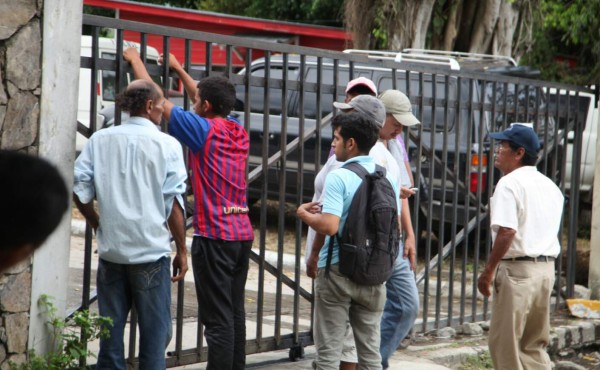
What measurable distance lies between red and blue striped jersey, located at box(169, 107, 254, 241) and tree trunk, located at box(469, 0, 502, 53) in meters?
10.7

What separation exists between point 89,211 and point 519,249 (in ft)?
9.11

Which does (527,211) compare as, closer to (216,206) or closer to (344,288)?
(344,288)

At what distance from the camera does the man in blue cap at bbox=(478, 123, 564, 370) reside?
19.9ft

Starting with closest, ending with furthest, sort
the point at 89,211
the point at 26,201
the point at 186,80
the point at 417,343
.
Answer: the point at 26,201, the point at 89,211, the point at 186,80, the point at 417,343

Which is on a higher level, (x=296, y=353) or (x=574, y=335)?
(x=296, y=353)

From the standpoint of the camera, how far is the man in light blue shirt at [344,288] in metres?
5.12

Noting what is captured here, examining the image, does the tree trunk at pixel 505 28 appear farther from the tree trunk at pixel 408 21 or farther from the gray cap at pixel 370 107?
the gray cap at pixel 370 107

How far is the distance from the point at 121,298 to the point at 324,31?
17.6 meters

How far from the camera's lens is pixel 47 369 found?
498 centimetres

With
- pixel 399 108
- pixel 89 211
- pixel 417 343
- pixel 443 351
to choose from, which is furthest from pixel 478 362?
pixel 89 211

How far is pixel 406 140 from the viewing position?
7.37 metres

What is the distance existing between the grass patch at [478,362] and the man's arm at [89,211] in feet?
11.2

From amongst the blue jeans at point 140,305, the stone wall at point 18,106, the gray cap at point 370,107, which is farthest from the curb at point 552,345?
the stone wall at point 18,106

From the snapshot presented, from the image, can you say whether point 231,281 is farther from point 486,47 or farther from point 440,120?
point 486,47
